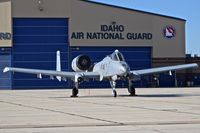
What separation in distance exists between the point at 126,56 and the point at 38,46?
12.9 meters

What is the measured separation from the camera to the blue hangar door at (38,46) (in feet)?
254

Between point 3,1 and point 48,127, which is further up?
point 3,1

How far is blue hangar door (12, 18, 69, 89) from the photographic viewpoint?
254 feet

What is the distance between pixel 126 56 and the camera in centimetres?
8025

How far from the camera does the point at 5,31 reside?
77.0 meters

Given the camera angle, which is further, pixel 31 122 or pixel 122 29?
pixel 122 29

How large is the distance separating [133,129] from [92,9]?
2518 inches

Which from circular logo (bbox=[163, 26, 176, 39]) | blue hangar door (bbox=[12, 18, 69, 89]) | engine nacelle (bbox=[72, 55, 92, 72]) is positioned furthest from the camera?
circular logo (bbox=[163, 26, 176, 39])

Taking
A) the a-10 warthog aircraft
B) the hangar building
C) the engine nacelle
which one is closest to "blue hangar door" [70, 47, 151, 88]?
the hangar building

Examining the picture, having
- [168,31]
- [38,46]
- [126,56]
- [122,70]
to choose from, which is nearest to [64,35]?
[38,46]

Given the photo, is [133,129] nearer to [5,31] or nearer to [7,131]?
[7,131]

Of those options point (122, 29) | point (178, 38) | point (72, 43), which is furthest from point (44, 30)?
point (178, 38)

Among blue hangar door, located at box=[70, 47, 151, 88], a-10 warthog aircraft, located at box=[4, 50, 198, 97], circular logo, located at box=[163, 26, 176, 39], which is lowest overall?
a-10 warthog aircraft, located at box=[4, 50, 198, 97]

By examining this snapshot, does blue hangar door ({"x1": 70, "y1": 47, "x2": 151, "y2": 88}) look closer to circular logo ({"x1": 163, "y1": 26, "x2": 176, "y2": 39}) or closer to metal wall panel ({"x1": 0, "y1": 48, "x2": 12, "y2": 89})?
circular logo ({"x1": 163, "y1": 26, "x2": 176, "y2": 39})
